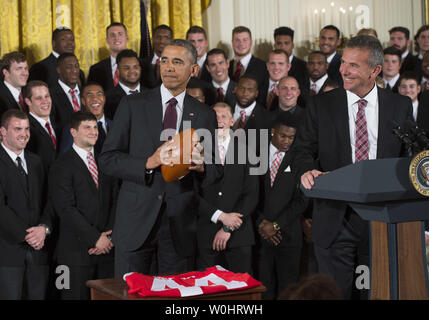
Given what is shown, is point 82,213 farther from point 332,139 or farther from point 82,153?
point 332,139

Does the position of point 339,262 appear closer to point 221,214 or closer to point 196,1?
point 221,214

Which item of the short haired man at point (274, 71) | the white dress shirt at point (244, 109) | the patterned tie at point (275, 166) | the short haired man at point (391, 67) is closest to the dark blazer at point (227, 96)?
the white dress shirt at point (244, 109)

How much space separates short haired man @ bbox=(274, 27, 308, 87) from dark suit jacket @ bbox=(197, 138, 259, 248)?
1.82 meters

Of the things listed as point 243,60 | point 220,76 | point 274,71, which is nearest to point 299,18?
point 243,60

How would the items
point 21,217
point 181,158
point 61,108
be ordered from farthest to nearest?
point 61,108, point 21,217, point 181,158

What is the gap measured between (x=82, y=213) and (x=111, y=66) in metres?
2.02

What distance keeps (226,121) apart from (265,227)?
0.87m

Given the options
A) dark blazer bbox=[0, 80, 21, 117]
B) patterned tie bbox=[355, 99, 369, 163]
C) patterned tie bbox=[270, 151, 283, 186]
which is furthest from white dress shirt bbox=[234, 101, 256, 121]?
patterned tie bbox=[355, 99, 369, 163]

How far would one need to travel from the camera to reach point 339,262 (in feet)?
10.2

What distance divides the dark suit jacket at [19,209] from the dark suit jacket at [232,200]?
114cm

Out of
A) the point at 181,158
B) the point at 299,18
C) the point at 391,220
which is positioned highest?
the point at 299,18

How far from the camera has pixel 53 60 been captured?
620 centimetres

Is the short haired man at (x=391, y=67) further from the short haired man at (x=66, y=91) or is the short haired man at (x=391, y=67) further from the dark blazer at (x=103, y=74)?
the short haired man at (x=66, y=91)

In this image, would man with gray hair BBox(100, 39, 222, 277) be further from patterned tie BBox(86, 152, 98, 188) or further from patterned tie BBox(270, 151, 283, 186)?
patterned tie BBox(270, 151, 283, 186)
